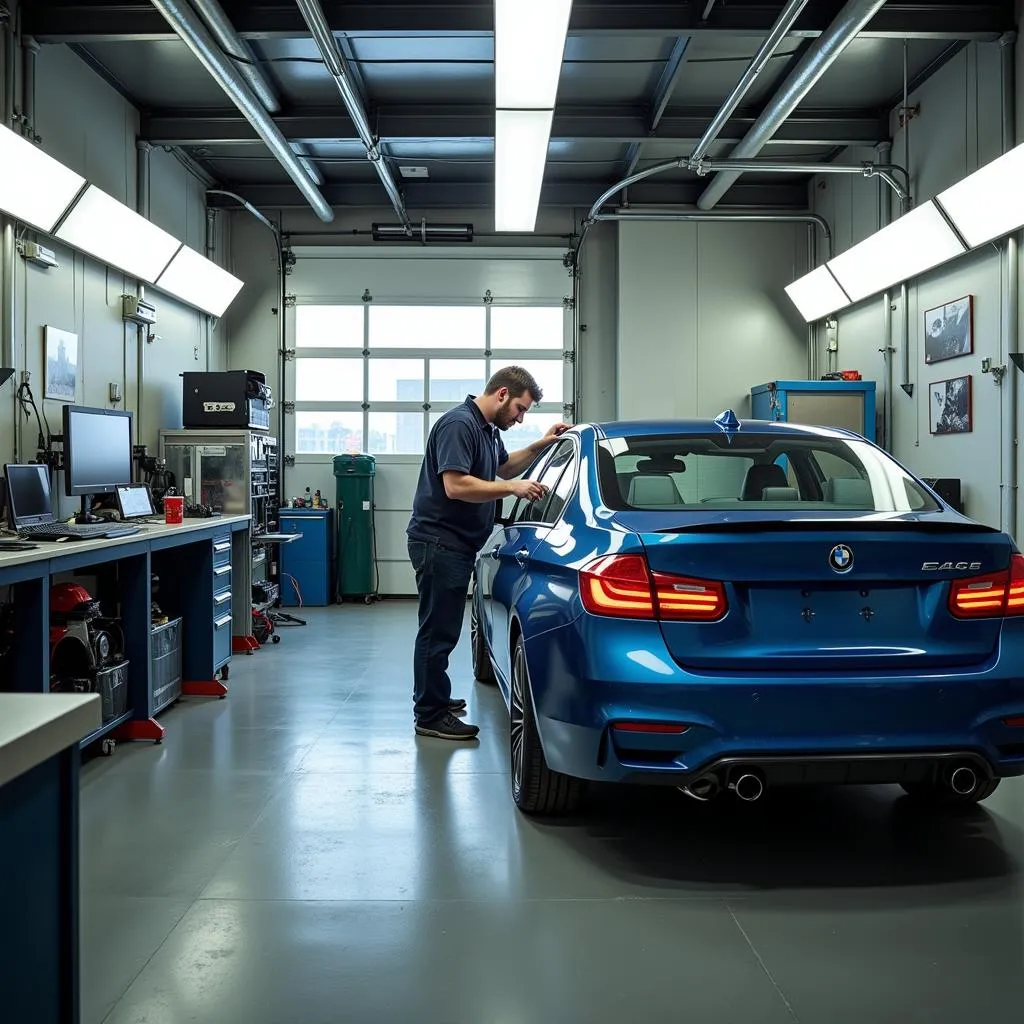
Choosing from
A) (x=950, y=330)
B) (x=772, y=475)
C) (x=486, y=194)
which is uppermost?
(x=486, y=194)

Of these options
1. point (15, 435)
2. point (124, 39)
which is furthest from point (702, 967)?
point (124, 39)

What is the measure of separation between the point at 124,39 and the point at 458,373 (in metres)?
4.95

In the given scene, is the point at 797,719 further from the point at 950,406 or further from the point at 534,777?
the point at 950,406

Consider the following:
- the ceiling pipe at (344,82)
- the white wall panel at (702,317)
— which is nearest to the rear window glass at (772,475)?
the ceiling pipe at (344,82)

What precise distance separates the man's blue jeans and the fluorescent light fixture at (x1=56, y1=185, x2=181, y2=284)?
138 inches

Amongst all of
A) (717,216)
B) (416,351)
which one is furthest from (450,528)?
(717,216)

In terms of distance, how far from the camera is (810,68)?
19.7ft

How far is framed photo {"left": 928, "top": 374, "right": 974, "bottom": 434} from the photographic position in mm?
6598

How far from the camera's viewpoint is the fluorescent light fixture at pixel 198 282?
7.79m

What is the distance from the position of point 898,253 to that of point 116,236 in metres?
5.70

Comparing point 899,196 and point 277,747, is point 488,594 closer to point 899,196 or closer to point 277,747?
point 277,747

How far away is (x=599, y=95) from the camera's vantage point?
300 inches

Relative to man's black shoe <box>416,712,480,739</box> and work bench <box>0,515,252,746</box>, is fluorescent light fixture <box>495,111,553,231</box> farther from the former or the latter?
man's black shoe <box>416,712,480,739</box>

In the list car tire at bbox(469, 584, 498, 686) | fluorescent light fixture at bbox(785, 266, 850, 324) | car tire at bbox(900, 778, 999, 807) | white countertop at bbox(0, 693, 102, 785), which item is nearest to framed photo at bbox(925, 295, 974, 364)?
fluorescent light fixture at bbox(785, 266, 850, 324)
